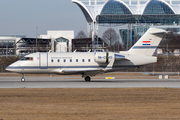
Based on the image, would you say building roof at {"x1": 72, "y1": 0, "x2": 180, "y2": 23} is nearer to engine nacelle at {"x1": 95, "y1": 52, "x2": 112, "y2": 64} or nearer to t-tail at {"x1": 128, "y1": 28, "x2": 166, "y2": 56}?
t-tail at {"x1": 128, "y1": 28, "x2": 166, "y2": 56}

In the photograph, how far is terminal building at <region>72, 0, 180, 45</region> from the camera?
10750 cm

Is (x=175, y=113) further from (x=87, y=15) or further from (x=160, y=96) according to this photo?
(x=87, y=15)

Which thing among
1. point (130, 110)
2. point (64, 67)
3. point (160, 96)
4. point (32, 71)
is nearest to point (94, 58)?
point (64, 67)

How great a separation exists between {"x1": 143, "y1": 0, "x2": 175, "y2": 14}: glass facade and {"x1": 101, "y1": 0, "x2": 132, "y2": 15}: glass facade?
7888mm

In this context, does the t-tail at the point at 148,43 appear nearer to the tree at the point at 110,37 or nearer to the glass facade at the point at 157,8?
the tree at the point at 110,37

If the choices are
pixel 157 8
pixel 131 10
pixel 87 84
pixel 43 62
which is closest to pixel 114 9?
pixel 131 10

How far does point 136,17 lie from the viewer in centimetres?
10975

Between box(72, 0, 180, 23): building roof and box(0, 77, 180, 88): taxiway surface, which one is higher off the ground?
box(72, 0, 180, 23): building roof

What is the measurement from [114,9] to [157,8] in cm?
1632

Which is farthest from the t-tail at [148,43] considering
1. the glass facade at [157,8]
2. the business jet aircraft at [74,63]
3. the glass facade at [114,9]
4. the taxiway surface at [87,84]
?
the glass facade at [157,8]

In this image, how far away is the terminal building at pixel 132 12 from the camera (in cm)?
10750

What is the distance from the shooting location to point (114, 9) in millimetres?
108188

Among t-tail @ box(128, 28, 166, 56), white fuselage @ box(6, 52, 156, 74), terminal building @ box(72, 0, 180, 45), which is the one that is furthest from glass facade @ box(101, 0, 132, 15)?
white fuselage @ box(6, 52, 156, 74)

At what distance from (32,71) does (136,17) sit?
8375cm
